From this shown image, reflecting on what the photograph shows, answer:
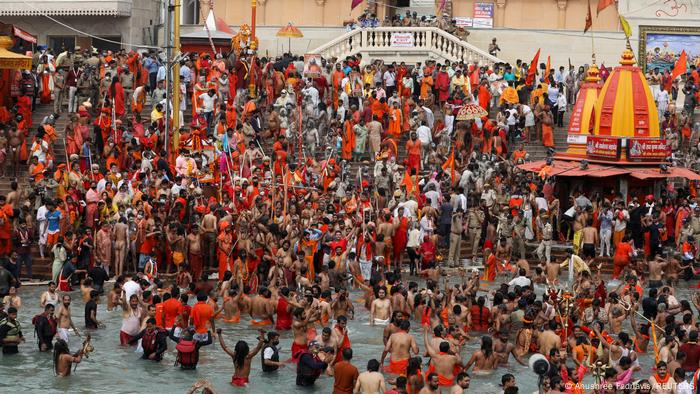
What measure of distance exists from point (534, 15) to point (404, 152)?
13043 mm

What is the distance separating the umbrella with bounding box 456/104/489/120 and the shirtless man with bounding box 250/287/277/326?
980cm

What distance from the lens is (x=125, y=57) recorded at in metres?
37.4

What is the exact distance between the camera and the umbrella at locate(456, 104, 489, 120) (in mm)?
35250

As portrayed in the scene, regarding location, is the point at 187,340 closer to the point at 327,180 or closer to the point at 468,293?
the point at 468,293

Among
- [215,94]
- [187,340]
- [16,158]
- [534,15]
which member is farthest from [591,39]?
[187,340]

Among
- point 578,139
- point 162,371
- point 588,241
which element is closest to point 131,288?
point 162,371

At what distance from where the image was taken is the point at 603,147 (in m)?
34.6

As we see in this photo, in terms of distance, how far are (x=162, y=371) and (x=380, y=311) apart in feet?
13.8

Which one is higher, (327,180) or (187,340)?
(327,180)

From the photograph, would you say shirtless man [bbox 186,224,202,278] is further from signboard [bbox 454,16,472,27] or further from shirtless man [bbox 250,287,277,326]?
signboard [bbox 454,16,472,27]

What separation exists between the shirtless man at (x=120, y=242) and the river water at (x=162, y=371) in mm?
3003

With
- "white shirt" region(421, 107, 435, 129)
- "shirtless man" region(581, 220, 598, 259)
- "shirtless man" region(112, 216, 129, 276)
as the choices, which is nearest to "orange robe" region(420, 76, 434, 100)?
"white shirt" region(421, 107, 435, 129)

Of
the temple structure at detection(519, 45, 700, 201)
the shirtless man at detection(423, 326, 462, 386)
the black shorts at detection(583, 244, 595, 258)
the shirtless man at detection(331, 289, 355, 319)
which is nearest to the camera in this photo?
the shirtless man at detection(423, 326, 462, 386)

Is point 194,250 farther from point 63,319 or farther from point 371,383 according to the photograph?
point 371,383
